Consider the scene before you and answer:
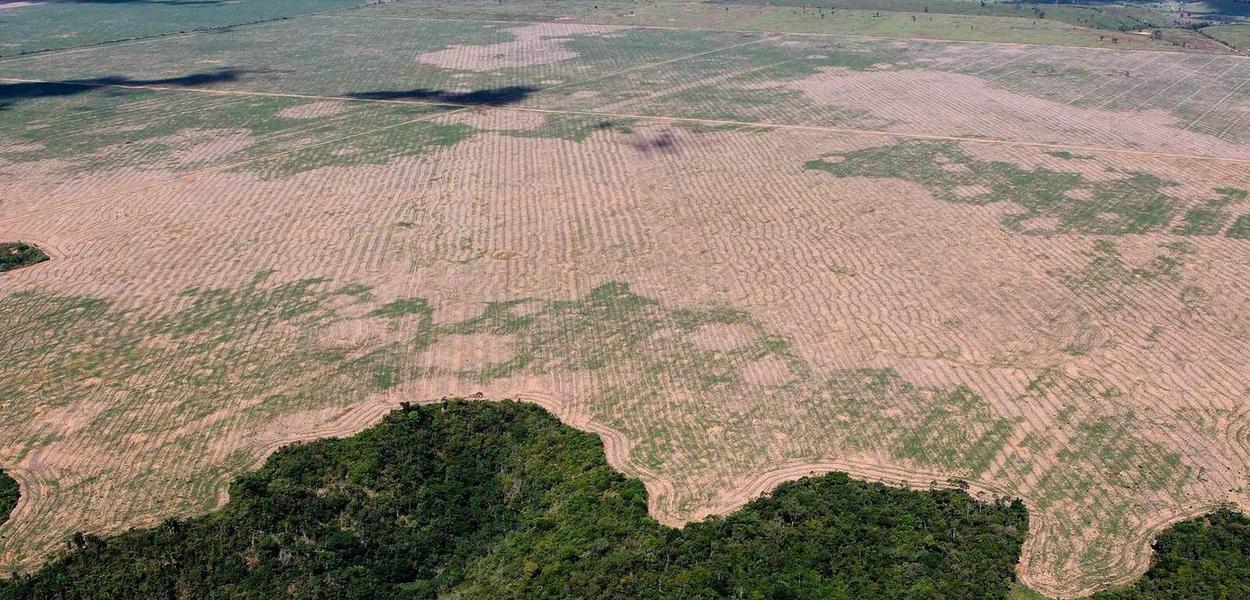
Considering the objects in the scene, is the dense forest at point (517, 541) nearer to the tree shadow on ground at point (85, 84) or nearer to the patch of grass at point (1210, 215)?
the patch of grass at point (1210, 215)

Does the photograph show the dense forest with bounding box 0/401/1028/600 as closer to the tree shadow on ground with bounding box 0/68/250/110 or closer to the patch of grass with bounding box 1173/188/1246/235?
the patch of grass with bounding box 1173/188/1246/235

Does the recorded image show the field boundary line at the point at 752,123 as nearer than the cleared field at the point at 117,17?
Yes

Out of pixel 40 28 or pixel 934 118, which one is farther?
pixel 40 28

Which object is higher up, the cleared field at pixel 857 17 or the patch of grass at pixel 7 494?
the cleared field at pixel 857 17

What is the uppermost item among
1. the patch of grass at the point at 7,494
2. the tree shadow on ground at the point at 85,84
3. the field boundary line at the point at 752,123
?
the tree shadow on ground at the point at 85,84

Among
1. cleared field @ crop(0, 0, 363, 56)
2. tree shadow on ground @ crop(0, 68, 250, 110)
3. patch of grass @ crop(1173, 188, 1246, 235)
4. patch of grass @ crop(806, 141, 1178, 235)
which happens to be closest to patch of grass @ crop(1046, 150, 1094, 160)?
patch of grass @ crop(806, 141, 1178, 235)

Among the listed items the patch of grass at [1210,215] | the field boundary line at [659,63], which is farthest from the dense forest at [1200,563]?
the field boundary line at [659,63]

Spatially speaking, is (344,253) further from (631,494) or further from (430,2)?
(430,2)

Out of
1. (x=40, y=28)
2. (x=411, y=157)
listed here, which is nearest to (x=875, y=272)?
(x=411, y=157)
